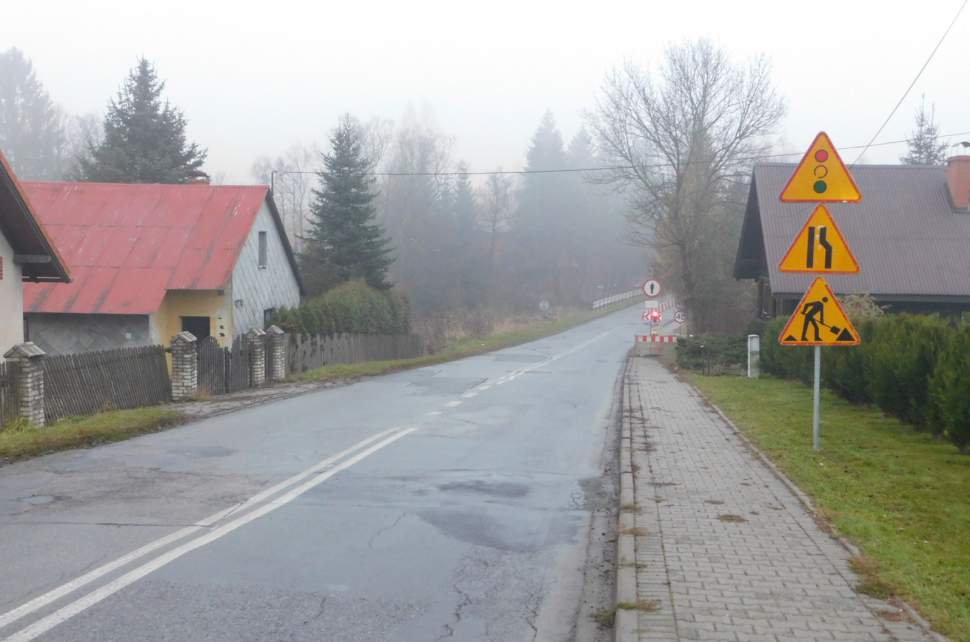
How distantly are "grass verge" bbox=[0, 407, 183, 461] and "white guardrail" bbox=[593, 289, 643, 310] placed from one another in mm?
71650

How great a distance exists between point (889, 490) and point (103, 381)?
12713 millimetres

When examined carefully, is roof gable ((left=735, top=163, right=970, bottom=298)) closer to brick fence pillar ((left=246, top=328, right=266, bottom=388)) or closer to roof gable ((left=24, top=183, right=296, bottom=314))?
brick fence pillar ((left=246, top=328, right=266, bottom=388))

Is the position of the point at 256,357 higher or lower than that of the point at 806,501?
higher

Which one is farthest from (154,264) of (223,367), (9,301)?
(9,301)

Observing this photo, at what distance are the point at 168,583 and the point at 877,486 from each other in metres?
6.86

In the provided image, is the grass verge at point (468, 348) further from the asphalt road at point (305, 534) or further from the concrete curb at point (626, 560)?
the concrete curb at point (626, 560)

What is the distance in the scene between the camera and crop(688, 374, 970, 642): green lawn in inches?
235

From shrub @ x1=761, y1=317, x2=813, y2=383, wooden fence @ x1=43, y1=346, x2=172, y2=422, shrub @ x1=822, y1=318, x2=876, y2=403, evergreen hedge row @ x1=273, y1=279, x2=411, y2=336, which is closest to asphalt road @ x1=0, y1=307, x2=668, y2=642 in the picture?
wooden fence @ x1=43, y1=346, x2=172, y2=422

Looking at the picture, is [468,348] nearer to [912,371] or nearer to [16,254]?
[16,254]

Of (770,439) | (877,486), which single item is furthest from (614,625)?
(770,439)

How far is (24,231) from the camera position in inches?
679

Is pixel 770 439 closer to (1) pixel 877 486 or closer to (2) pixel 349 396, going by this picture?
(1) pixel 877 486

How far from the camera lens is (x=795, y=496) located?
28.6 ft

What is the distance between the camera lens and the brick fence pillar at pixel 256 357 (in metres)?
22.4
